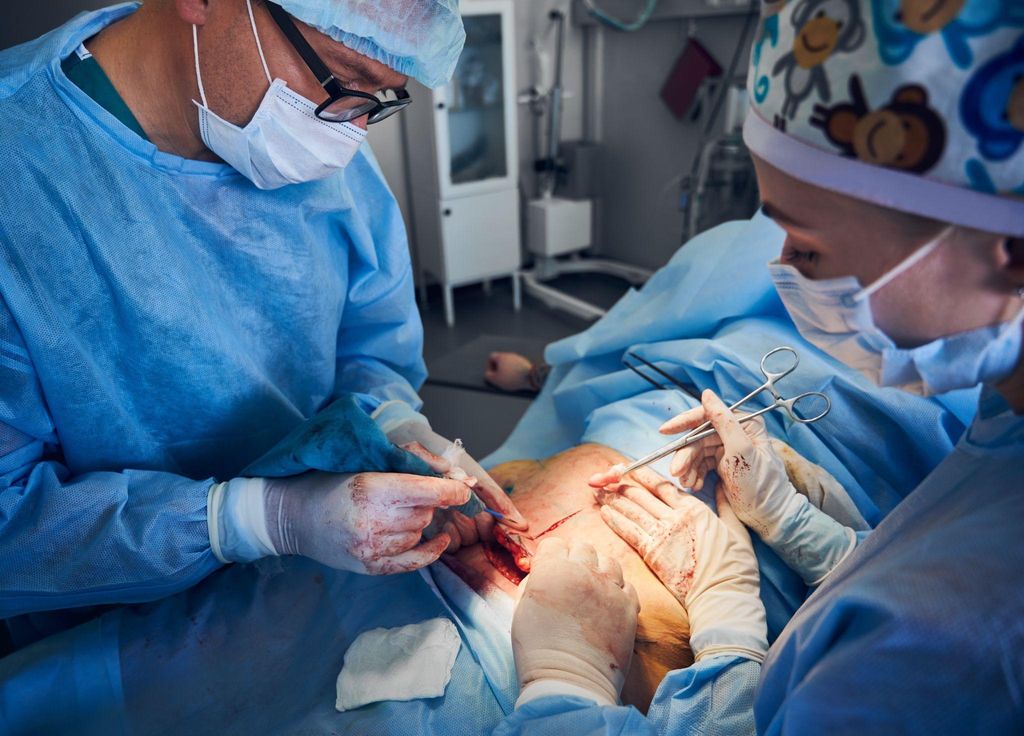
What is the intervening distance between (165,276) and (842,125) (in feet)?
3.22

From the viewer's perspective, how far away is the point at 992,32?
0.53 m

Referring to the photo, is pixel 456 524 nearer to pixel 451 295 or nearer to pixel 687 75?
pixel 451 295

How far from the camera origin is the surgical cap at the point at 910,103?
0.54 metres

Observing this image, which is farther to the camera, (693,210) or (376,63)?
(693,210)

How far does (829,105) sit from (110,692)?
1.23 meters

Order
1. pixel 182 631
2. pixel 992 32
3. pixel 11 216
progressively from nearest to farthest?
pixel 992 32 → pixel 11 216 → pixel 182 631

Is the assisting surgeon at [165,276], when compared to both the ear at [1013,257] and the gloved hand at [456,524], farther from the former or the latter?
the ear at [1013,257]

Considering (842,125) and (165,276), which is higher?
(842,125)

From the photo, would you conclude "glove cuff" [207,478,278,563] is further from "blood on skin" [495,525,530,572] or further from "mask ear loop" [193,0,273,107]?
"mask ear loop" [193,0,273,107]

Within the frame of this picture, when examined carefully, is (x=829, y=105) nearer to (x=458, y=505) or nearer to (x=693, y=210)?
(x=458, y=505)

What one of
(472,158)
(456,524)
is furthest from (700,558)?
(472,158)

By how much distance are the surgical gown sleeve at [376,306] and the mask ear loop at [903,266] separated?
0.98 meters

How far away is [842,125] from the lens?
1.99 ft

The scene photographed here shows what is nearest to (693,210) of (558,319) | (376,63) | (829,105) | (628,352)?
(558,319)
